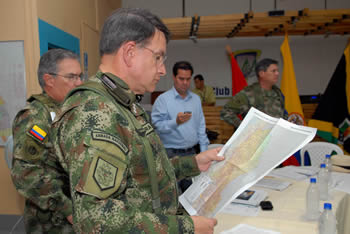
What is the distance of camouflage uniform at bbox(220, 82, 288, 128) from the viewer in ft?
10.4

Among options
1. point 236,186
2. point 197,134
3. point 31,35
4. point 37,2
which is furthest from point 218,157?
point 37,2

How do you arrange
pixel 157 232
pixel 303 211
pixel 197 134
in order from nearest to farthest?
1. pixel 157 232
2. pixel 303 211
3. pixel 197 134

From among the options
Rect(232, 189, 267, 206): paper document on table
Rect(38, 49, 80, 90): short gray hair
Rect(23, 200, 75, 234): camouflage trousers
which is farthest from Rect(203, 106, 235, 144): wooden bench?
Rect(23, 200, 75, 234): camouflage trousers

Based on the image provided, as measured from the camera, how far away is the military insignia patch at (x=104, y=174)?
2.08 feet

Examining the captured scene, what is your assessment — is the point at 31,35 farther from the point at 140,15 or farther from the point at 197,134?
the point at 140,15

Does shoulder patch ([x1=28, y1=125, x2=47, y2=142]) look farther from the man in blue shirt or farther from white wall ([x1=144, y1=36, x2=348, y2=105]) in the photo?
white wall ([x1=144, y1=36, x2=348, y2=105])

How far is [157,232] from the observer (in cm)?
67

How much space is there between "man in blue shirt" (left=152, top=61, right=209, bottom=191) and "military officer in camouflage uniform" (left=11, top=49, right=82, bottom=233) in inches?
56.8

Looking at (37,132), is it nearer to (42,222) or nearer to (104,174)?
(42,222)

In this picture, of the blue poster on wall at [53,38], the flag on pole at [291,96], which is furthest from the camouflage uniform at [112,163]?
the flag on pole at [291,96]

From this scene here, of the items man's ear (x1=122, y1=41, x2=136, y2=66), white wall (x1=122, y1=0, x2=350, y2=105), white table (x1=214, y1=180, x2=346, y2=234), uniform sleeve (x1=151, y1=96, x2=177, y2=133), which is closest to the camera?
man's ear (x1=122, y1=41, x2=136, y2=66)

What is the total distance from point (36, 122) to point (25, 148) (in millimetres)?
143

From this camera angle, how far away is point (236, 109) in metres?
3.30

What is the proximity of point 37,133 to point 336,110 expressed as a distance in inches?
160
